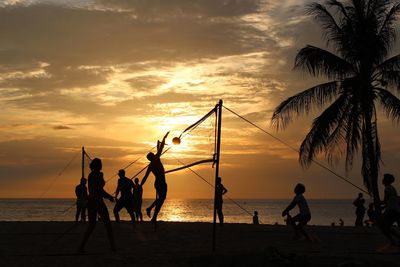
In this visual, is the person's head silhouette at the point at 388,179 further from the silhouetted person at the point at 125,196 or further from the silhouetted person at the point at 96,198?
the silhouetted person at the point at 125,196

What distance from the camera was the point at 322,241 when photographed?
1597 cm

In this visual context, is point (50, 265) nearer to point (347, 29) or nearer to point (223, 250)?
point (223, 250)

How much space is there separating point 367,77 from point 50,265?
1708 cm

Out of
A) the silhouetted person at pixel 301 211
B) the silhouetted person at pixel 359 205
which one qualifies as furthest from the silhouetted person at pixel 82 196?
the silhouetted person at pixel 359 205

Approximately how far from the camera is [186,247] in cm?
1391

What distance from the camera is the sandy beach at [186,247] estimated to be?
1069cm

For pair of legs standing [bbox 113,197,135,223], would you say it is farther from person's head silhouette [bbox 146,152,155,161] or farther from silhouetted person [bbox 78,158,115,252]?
silhouetted person [bbox 78,158,115,252]

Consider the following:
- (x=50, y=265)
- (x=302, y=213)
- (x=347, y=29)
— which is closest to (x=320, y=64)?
(x=347, y=29)

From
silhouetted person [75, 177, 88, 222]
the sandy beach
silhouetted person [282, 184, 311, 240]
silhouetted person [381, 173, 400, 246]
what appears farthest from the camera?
silhouetted person [75, 177, 88, 222]

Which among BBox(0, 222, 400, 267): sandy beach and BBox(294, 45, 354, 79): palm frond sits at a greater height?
BBox(294, 45, 354, 79): palm frond

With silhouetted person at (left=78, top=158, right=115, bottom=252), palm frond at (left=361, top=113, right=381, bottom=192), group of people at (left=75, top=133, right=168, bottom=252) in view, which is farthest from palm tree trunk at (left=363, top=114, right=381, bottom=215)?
silhouetted person at (left=78, top=158, right=115, bottom=252)

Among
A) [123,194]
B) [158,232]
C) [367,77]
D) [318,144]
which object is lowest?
[158,232]

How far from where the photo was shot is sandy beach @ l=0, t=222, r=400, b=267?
10.7 m

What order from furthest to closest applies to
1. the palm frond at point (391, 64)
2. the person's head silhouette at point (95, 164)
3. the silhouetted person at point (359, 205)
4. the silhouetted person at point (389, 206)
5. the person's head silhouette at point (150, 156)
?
the silhouetted person at point (359, 205)
the palm frond at point (391, 64)
the person's head silhouette at point (150, 156)
the silhouetted person at point (389, 206)
the person's head silhouette at point (95, 164)
